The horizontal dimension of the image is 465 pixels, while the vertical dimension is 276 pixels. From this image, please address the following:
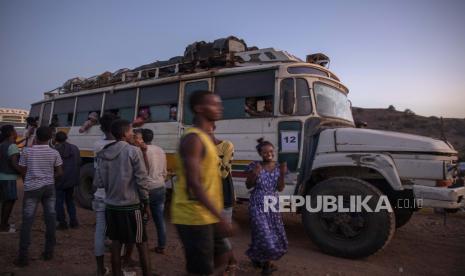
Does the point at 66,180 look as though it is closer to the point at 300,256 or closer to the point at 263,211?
the point at 263,211

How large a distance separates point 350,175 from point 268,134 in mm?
1332

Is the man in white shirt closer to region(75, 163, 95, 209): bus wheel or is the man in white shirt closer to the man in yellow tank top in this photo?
the man in yellow tank top

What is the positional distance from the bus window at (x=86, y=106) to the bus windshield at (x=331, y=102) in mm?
5015

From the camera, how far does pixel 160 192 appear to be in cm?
436

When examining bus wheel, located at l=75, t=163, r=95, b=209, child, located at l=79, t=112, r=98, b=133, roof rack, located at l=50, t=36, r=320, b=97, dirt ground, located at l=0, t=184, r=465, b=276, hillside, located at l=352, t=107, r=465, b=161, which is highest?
hillside, located at l=352, t=107, r=465, b=161

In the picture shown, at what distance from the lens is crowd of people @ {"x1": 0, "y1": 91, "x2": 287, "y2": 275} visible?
2.15 m

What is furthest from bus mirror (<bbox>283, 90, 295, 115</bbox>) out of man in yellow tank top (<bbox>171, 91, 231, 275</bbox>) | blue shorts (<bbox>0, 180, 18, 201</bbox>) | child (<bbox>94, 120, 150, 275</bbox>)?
blue shorts (<bbox>0, 180, 18, 201</bbox>)

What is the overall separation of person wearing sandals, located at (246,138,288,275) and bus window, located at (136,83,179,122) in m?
3.03

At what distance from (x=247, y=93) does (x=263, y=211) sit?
92.1 inches

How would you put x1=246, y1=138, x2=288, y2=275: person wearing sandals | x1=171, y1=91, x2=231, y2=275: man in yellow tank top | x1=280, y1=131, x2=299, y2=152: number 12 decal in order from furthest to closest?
x1=280, y1=131, x2=299, y2=152: number 12 decal → x1=246, y1=138, x2=288, y2=275: person wearing sandals → x1=171, y1=91, x2=231, y2=275: man in yellow tank top

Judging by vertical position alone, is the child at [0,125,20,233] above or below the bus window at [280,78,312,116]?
below

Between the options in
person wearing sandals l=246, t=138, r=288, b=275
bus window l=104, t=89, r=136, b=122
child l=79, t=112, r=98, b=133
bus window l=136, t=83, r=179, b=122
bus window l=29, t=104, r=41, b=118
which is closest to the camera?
person wearing sandals l=246, t=138, r=288, b=275

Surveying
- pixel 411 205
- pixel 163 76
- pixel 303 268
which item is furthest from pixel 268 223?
pixel 163 76

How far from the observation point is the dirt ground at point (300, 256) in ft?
12.9
